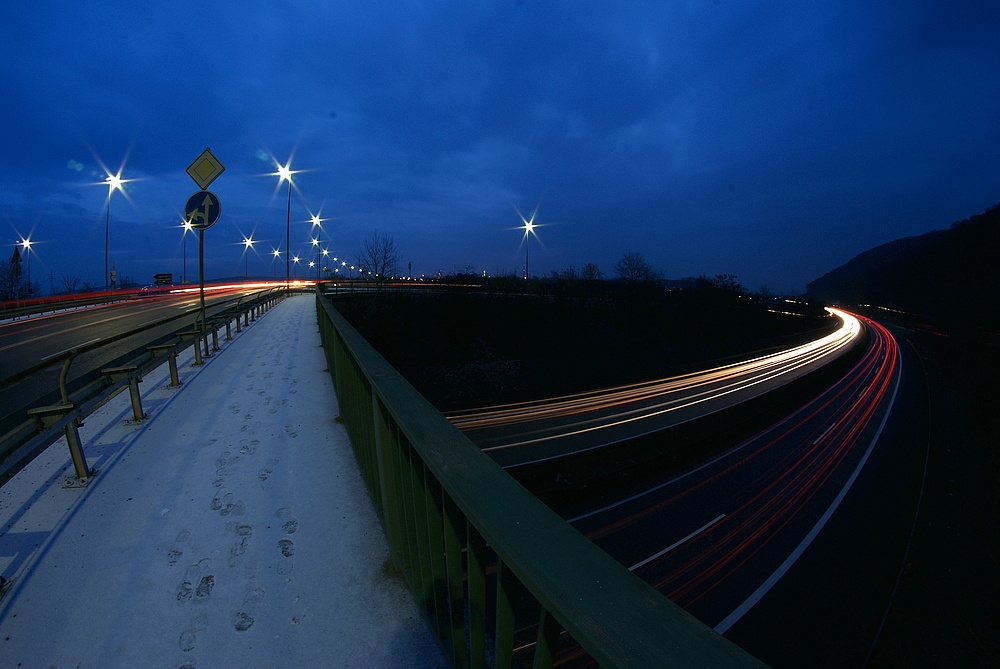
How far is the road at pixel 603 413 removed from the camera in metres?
17.1

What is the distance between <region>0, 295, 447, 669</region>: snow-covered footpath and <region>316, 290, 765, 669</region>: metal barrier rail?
0.36 metres

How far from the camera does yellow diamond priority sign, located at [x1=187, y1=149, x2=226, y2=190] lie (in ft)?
23.4

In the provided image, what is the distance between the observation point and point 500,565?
0.89 metres

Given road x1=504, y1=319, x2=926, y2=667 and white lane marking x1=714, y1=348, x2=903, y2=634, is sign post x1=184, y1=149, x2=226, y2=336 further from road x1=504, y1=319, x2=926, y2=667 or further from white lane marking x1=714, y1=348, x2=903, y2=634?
white lane marking x1=714, y1=348, x2=903, y2=634

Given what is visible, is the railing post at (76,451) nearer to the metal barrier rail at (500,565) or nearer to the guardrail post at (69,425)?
the guardrail post at (69,425)

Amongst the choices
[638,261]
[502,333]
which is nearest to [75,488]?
[502,333]

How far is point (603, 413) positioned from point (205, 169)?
64.5ft

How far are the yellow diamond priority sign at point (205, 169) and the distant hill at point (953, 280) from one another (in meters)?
76.5

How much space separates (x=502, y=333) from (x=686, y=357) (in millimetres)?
19071

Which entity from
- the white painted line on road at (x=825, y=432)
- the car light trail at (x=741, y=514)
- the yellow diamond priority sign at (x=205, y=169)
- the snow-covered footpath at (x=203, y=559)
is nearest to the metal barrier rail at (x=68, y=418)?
the snow-covered footpath at (x=203, y=559)

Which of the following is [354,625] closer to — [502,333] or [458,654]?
[458,654]

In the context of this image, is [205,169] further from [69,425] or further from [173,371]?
[69,425]

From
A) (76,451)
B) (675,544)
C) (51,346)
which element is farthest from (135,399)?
(675,544)

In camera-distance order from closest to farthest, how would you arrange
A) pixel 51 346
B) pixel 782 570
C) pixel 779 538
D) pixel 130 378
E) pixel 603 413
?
pixel 130 378
pixel 51 346
pixel 782 570
pixel 779 538
pixel 603 413
